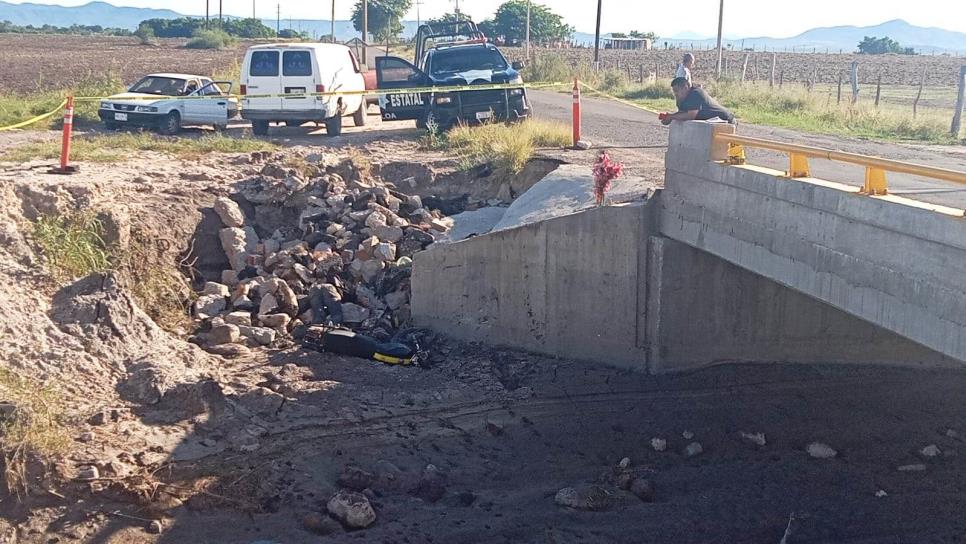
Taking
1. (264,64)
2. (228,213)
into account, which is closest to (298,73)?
→ (264,64)

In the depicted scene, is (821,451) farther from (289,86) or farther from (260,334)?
(289,86)

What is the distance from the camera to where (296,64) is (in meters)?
21.7

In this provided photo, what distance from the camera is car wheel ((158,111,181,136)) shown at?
72.7ft

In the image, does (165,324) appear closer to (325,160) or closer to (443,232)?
(443,232)

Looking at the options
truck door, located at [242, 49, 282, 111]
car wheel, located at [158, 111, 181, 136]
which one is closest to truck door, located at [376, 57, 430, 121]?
truck door, located at [242, 49, 282, 111]

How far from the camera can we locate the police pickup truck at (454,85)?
2111 cm

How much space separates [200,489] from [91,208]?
5.64 metres

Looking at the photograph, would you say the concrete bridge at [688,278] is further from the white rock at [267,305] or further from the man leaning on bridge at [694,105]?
the white rock at [267,305]

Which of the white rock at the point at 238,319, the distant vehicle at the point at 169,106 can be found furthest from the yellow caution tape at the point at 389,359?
the distant vehicle at the point at 169,106

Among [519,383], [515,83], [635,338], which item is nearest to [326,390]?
[519,383]

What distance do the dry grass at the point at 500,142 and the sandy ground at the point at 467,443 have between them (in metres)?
4.77

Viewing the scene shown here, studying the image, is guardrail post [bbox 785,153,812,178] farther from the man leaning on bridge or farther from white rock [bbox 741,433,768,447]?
the man leaning on bridge

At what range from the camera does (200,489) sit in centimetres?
884

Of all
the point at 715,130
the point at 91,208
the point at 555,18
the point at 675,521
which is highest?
the point at 555,18
